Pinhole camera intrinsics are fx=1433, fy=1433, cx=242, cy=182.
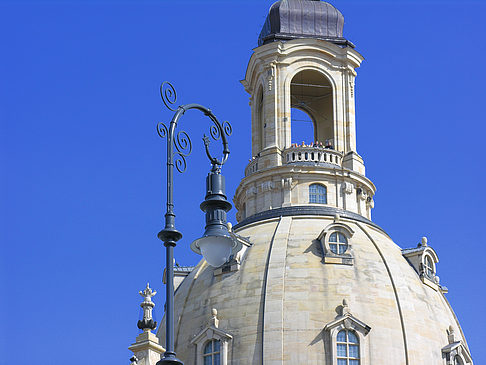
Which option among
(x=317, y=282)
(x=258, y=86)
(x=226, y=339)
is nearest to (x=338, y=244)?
(x=317, y=282)

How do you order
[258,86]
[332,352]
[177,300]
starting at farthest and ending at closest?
[258,86]
[177,300]
[332,352]

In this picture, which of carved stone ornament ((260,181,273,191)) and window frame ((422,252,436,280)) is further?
carved stone ornament ((260,181,273,191))

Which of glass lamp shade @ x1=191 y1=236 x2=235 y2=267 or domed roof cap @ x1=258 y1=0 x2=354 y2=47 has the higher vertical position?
domed roof cap @ x1=258 y1=0 x2=354 y2=47

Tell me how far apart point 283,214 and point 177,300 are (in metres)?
6.81

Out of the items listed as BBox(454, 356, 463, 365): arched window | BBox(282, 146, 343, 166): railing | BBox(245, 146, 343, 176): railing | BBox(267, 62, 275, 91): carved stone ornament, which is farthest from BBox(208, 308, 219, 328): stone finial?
BBox(267, 62, 275, 91): carved stone ornament

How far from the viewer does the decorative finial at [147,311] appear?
5803 centimetres

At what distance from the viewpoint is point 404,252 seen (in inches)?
2817

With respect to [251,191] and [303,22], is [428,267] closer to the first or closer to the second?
[251,191]

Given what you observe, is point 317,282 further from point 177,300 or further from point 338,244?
point 177,300

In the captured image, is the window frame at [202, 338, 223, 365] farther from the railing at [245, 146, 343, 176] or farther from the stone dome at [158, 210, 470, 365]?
the railing at [245, 146, 343, 176]

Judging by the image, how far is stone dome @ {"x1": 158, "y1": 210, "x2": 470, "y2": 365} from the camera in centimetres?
6506

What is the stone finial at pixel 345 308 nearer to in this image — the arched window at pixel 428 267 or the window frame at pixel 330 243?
the window frame at pixel 330 243

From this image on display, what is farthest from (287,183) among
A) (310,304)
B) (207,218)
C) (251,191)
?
(207,218)

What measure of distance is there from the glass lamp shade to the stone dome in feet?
95.7
